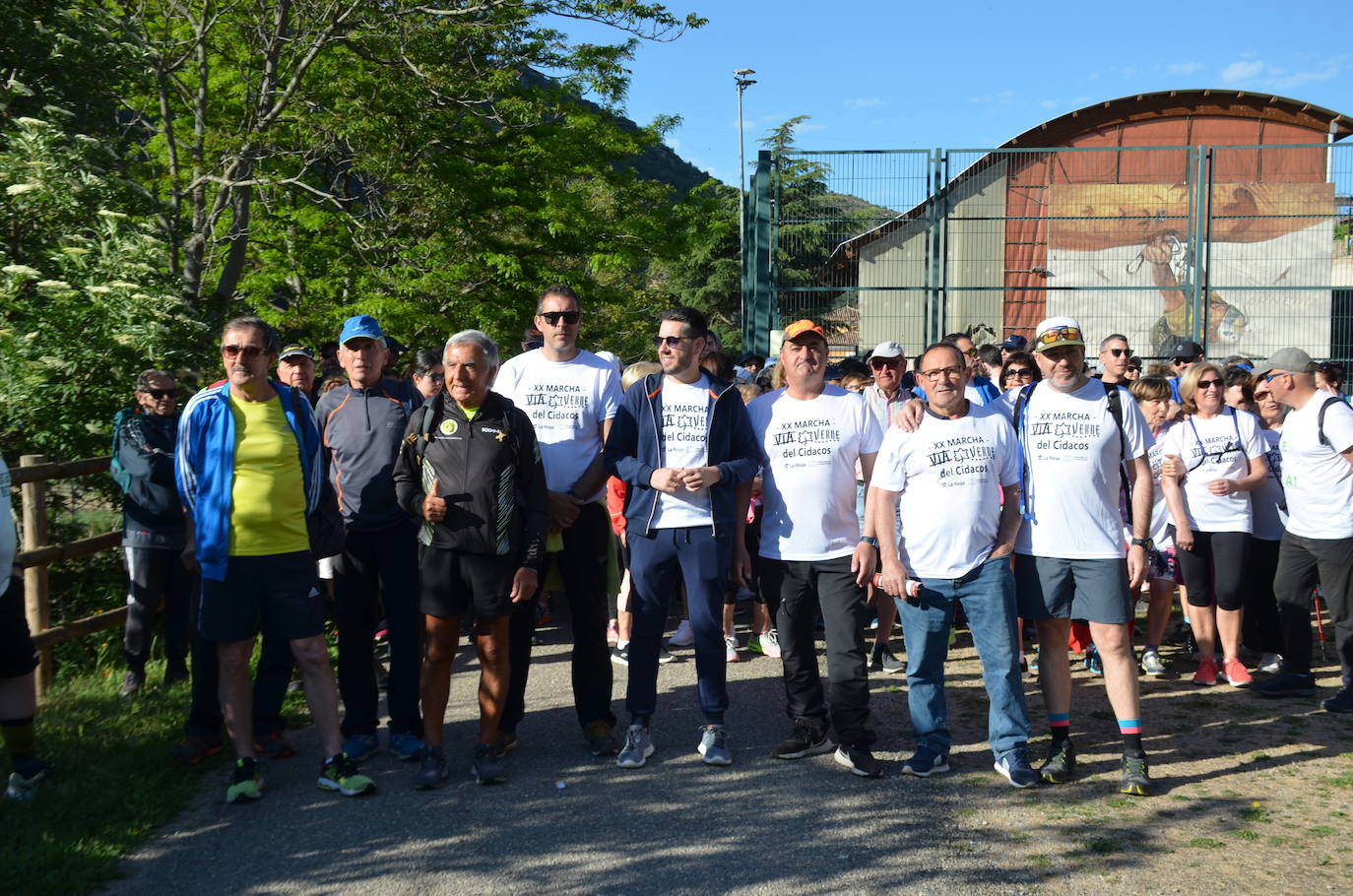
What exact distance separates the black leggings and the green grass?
19.1 ft

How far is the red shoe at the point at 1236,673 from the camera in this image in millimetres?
6879

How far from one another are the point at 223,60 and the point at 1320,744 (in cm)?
1612

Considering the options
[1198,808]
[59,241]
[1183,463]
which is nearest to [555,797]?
[1198,808]

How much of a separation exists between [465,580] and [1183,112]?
86.9 feet

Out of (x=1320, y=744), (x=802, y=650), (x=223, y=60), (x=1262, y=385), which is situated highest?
(x=223, y=60)

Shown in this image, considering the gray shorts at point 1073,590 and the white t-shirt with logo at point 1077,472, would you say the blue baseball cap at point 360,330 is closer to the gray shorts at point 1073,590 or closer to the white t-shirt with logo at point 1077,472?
the white t-shirt with logo at point 1077,472

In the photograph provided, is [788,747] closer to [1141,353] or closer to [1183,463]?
[1183,463]

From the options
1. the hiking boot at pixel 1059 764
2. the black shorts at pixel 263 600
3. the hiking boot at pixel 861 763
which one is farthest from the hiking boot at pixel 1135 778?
the black shorts at pixel 263 600

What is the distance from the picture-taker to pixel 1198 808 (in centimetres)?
480

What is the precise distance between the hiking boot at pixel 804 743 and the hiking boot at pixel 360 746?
2.01m

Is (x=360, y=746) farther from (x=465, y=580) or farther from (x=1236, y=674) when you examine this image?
(x=1236, y=674)

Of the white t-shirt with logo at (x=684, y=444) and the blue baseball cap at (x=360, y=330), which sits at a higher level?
the blue baseball cap at (x=360, y=330)

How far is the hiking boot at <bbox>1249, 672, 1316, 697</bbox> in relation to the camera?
667 centimetres

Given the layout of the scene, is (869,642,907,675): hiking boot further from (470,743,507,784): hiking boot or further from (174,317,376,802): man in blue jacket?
(174,317,376,802): man in blue jacket
